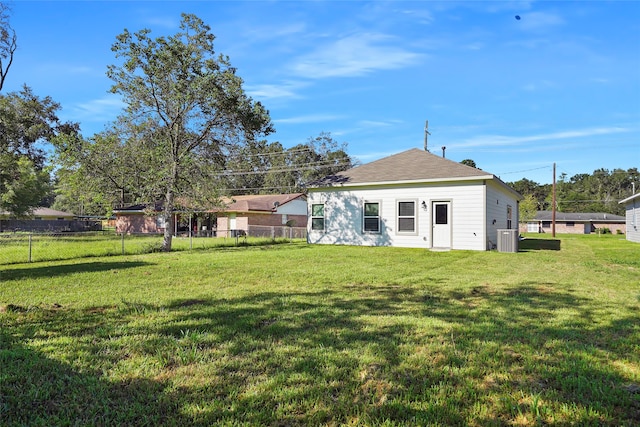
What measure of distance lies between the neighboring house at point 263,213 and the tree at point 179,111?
13.1m

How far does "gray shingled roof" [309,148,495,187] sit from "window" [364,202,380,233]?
Answer: 1.09 m

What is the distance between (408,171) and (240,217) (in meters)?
19.5

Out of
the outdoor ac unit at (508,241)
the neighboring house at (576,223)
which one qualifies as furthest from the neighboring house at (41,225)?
the neighboring house at (576,223)

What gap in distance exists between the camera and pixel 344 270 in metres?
8.91

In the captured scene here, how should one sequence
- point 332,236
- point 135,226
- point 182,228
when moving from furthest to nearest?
point 135,226 < point 182,228 < point 332,236

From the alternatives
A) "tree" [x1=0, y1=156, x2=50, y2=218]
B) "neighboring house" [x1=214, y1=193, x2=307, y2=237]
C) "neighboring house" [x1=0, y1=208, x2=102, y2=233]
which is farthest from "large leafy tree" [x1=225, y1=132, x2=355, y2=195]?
"tree" [x1=0, y1=156, x2=50, y2=218]

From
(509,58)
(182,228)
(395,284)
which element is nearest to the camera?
(395,284)

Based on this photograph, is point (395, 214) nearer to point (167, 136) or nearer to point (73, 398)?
point (167, 136)

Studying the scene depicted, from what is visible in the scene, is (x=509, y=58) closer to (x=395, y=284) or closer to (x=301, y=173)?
(x=395, y=284)

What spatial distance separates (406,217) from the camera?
16.2 meters

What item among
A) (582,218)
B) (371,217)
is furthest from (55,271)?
(582,218)

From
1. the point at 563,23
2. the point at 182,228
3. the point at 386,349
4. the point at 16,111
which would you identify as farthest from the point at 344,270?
the point at 16,111

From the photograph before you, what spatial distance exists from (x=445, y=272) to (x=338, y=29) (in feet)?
23.6

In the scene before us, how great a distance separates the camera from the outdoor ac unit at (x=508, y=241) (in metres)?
14.4
